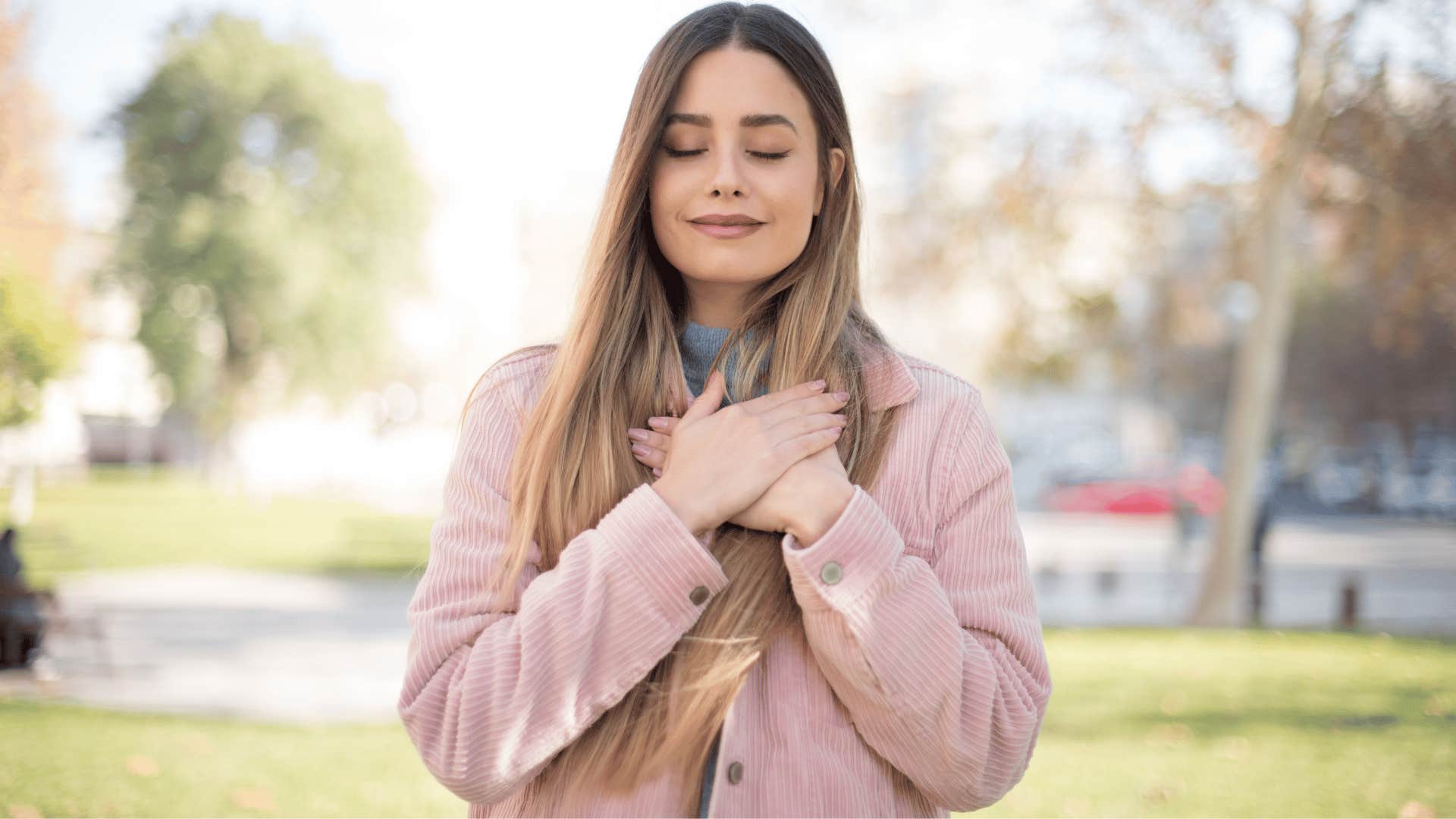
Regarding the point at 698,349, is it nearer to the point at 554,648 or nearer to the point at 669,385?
the point at 669,385

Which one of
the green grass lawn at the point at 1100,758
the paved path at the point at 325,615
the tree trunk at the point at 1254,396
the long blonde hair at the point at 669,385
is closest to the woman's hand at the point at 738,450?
the long blonde hair at the point at 669,385

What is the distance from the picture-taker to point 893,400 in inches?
84.9

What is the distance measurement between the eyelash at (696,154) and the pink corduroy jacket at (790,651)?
1.98ft

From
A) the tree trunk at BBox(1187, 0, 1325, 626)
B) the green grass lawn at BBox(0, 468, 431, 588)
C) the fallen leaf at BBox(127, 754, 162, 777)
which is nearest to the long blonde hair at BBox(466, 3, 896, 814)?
the fallen leaf at BBox(127, 754, 162, 777)

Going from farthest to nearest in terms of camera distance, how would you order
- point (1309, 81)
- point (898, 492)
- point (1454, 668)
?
point (1309, 81) < point (1454, 668) < point (898, 492)

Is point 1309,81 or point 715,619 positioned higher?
point 1309,81

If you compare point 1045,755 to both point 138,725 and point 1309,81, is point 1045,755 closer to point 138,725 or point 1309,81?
point 138,725

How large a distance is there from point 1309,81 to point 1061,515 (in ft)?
67.3

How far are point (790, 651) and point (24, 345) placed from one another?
27.1ft

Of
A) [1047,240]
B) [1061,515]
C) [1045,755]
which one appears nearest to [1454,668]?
[1045,755]

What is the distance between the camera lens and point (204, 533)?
23641 mm

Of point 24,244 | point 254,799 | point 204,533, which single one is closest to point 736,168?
point 254,799

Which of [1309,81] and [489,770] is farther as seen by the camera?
[1309,81]

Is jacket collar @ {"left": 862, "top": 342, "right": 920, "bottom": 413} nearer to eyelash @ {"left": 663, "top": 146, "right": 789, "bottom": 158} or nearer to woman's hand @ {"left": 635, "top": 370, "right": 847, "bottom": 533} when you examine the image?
woman's hand @ {"left": 635, "top": 370, "right": 847, "bottom": 533}
